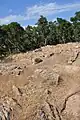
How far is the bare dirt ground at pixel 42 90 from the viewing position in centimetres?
1221

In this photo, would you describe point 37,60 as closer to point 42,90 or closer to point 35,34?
point 42,90

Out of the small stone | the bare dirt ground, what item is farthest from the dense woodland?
the bare dirt ground

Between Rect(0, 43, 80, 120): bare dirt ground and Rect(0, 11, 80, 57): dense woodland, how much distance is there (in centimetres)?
2879

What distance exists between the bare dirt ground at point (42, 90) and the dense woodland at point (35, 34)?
28.8 metres

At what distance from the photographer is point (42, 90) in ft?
43.3

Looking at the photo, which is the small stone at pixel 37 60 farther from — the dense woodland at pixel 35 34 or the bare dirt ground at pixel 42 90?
the dense woodland at pixel 35 34

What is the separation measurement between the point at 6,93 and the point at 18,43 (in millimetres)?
31631

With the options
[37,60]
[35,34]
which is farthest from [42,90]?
[35,34]

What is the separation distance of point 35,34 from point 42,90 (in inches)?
1259

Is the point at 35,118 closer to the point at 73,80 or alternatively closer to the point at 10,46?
the point at 73,80

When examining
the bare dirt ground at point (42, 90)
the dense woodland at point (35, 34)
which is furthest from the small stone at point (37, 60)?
the dense woodland at point (35, 34)

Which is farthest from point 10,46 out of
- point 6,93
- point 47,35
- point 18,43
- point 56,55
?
point 6,93

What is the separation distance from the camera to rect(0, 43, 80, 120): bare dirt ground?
12.2m

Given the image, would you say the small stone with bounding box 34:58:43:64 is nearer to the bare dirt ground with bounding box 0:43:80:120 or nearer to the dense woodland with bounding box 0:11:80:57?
the bare dirt ground with bounding box 0:43:80:120
